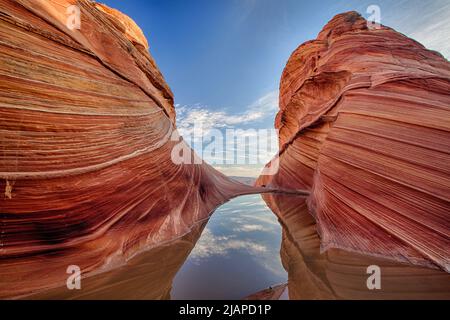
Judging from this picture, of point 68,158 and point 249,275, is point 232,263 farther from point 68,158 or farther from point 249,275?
point 68,158

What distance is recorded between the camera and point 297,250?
2674mm

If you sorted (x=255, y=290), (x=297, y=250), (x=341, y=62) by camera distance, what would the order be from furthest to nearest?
(x=341, y=62), (x=297, y=250), (x=255, y=290)

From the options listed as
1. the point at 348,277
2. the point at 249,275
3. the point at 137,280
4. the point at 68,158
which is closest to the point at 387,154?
the point at 348,277

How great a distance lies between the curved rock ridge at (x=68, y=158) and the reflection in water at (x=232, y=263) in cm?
67

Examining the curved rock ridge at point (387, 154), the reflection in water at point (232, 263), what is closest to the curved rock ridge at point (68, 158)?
the reflection in water at point (232, 263)

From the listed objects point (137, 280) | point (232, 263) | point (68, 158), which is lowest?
point (232, 263)

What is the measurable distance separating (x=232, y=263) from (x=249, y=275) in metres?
0.34

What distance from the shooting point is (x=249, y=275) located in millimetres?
2154

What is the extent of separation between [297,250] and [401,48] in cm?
593

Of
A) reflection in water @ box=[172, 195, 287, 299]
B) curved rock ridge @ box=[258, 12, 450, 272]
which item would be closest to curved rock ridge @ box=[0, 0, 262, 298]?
reflection in water @ box=[172, 195, 287, 299]

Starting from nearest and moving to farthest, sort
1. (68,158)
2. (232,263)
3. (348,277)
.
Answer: (348,277) < (68,158) < (232,263)

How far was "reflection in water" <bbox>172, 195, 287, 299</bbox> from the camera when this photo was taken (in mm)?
1874
